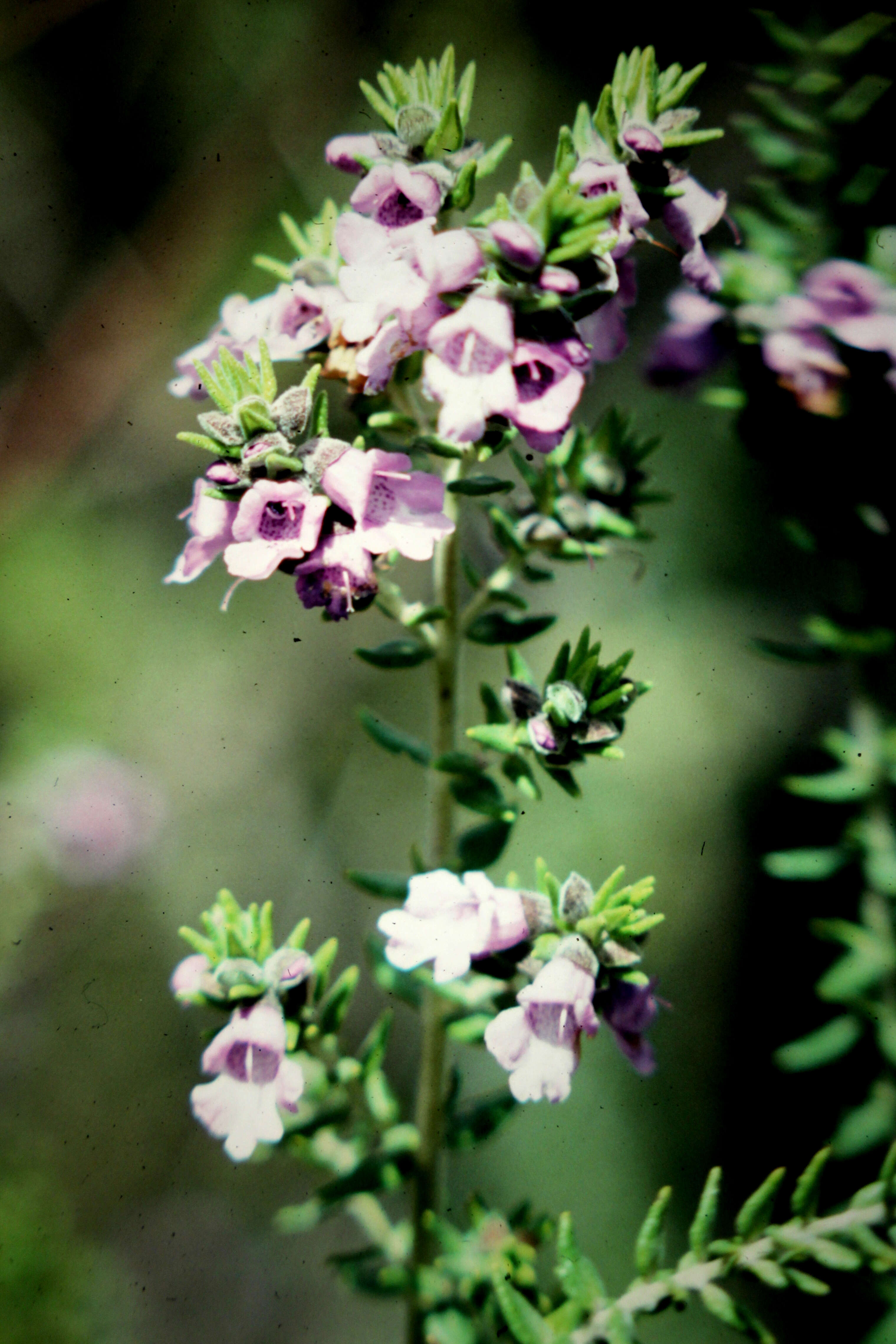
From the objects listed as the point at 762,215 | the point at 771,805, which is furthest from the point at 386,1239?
the point at 762,215

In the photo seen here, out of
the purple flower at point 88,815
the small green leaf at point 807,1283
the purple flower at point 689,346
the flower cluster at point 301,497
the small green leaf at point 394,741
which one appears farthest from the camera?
the purple flower at point 88,815

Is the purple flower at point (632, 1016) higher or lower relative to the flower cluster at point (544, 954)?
lower

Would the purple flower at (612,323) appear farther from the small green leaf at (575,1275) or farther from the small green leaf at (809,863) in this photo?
the small green leaf at (575,1275)

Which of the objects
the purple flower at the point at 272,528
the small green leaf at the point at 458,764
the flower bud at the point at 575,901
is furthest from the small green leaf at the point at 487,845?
the purple flower at the point at 272,528

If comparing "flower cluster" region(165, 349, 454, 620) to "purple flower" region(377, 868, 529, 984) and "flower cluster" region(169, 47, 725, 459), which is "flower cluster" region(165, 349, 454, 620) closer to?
"flower cluster" region(169, 47, 725, 459)

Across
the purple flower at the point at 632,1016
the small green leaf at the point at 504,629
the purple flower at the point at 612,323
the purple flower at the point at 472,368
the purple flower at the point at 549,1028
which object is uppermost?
the purple flower at the point at 472,368

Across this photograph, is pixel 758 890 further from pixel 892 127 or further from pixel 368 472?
pixel 368 472

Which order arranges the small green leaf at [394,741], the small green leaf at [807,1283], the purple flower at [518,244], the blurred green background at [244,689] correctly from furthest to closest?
the blurred green background at [244,689] < the small green leaf at [394,741] < the small green leaf at [807,1283] < the purple flower at [518,244]

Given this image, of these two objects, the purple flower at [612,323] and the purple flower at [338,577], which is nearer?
the purple flower at [338,577]
